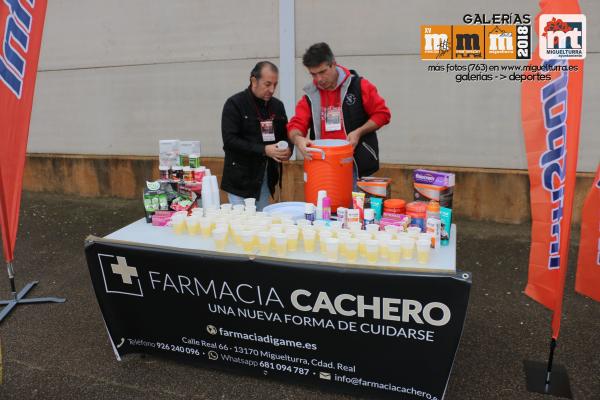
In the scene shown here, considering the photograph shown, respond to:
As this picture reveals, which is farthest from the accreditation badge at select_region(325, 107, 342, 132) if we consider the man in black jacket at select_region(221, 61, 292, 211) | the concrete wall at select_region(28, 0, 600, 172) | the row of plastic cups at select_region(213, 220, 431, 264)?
the concrete wall at select_region(28, 0, 600, 172)

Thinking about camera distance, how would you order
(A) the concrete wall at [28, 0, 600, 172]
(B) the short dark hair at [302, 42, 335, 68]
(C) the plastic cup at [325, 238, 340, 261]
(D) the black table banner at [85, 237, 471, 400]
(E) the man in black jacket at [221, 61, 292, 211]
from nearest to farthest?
(D) the black table banner at [85, 237, 471, 400]
(C) the plastic cup at [325, 238, 340, 261]
(B) the short dark hair at [302, 42, 335, 68]
(E) the man in black jacket at [221, 61, 292, 211]
(A) the concrete wall at [28, 0, 600, 172]

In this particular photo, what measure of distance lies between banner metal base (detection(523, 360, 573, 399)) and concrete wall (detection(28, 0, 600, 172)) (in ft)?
10.2

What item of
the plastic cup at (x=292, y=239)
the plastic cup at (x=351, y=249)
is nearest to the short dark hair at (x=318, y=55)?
the plastic cup at (x=292, y=239)

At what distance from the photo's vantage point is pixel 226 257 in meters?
2.08

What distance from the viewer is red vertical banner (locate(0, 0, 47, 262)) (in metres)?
2.75

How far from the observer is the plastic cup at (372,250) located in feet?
6.44

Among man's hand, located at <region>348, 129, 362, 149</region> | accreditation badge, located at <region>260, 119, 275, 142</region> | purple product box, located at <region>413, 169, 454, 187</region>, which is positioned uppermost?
accreditation badge, located at <region>260, 119, 275, 142</region>

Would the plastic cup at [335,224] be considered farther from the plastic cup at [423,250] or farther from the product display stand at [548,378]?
the product display stand at [548,378]

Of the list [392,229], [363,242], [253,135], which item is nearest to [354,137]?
[253,135]

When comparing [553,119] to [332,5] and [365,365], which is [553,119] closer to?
[365,365]

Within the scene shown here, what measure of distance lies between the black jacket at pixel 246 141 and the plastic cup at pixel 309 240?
46.5 inches

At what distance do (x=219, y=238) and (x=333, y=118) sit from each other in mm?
1432

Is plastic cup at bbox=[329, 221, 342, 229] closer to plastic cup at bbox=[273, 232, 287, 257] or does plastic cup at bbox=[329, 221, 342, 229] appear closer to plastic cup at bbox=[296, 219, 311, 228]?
plastic cup at bbox=[296, 219, 311, 228]

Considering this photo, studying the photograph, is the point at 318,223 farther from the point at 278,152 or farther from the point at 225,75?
the point at 225,75
